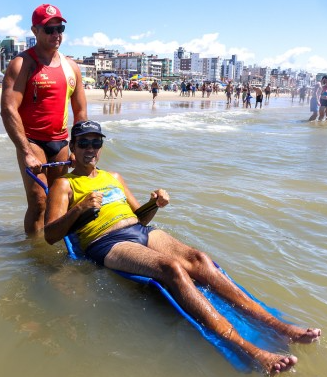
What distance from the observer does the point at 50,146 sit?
153 inches

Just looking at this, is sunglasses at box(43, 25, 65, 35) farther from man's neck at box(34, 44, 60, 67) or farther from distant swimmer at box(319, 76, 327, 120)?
distant swimmer at box(319, 76, 327, 120)

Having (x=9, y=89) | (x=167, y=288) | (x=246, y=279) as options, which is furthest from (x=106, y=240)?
(x=9, y=89)

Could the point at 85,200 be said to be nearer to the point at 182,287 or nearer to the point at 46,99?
the point at 182,287

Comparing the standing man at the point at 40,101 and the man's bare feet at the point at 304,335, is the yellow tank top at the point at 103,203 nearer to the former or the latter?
the standing man at the point at 40,101

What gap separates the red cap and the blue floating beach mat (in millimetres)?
2145

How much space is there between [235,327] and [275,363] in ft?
1.22

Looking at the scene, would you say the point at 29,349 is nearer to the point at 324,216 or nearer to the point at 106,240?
the point at 106,240

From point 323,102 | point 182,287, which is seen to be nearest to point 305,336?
point 182,287

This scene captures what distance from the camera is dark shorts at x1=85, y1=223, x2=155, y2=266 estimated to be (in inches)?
123

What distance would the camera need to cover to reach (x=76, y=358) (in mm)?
2367

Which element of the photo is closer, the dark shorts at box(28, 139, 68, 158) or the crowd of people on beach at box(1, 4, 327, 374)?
the crowd of people on beach at box(1, 4, 327, 374)

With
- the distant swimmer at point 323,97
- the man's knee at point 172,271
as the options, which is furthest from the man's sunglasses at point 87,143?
the distant swimmer at point 323,97

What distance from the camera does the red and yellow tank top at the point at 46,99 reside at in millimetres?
3598

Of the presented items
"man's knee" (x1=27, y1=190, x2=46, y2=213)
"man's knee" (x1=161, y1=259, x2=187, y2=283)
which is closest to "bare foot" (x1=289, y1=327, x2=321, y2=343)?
"man's knee" (x1=161, y1=259, x2=187, y2=283)
